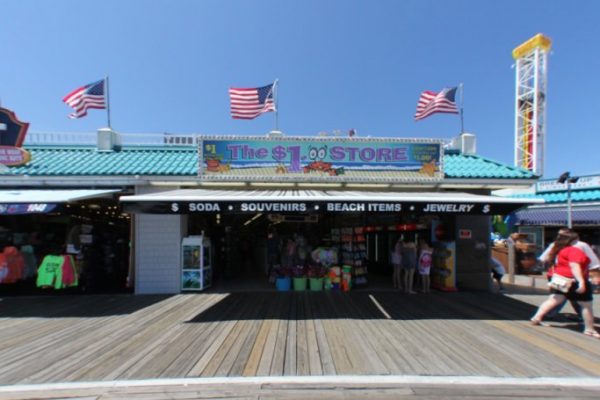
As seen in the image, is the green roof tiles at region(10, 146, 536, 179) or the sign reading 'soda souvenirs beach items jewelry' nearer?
the green roof tiles at region(10, 146, 536, 179)

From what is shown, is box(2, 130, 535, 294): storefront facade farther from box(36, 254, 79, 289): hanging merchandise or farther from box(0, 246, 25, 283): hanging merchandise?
box(0, 246, 25, 283): hanging merchandise

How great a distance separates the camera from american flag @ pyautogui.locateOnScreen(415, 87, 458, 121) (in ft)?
34.4

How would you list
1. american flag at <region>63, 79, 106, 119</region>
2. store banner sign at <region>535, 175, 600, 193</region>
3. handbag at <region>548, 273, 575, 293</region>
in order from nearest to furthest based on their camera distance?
1. handbag at <region>548, 273, 575, 293</region>
2. american flag at <region>63, 79, 106, 119</region>
3. store banner sign at <region>535, 175, 600, 193</region>

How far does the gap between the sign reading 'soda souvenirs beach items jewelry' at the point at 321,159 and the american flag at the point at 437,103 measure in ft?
7.40

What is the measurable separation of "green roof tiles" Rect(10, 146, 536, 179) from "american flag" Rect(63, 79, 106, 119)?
1.22m

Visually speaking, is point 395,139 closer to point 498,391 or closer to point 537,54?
point 498,391

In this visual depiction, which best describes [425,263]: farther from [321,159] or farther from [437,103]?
[437,103]

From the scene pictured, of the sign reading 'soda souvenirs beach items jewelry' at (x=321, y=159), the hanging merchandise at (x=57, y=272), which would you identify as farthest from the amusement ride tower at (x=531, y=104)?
the hanging merchandise at (x=57, y=272)

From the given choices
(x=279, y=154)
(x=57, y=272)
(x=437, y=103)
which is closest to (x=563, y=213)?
(x=437, y=103)

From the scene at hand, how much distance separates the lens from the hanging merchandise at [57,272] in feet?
26.5

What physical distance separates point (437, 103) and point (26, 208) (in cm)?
1183

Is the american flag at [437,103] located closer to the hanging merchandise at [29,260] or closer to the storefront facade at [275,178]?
the storefront facade at [275,178]

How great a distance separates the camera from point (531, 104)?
27766 millimetres

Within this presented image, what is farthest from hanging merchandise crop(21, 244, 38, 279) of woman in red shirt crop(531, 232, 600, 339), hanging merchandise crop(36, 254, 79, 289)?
woman in red shirt crop(531, 232, 600, 339)
